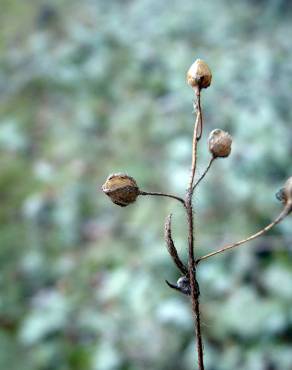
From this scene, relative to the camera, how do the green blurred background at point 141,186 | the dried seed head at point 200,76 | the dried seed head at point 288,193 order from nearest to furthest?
the dried seed head at point 288,193 → the dried seed head at point 200,76 → the green blurred background at point 141,186

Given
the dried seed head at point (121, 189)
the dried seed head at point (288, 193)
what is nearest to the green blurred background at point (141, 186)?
the dried seed head at point (121, 189)

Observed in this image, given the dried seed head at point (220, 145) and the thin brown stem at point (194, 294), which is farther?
the dried seed head at point (220, 145)

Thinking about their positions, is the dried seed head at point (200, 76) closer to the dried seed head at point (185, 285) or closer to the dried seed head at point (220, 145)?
the dried seed head at point (220, 145)

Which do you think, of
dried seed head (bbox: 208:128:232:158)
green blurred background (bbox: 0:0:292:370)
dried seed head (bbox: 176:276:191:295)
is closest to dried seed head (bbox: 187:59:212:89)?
dried seed head (bbox: 208:128:232:158)

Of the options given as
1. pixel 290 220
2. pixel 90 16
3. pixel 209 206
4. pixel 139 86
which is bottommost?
pixel 290 220

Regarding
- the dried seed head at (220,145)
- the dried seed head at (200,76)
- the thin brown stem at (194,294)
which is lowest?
the thin brown stem at (194,294)

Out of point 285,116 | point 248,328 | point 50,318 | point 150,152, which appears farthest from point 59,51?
point 248,328

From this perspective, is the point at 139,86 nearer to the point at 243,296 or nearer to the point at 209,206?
the point at 209,206

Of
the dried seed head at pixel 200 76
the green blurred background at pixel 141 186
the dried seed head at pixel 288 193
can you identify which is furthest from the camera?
the green blurred background at pixel 141 186
